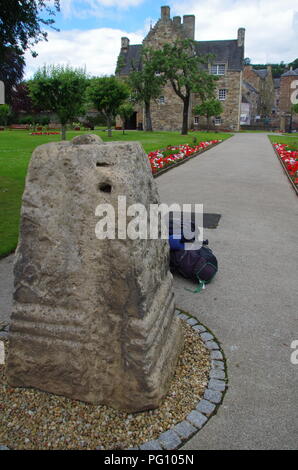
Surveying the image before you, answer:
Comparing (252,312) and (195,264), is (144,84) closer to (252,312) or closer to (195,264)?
(195,264)

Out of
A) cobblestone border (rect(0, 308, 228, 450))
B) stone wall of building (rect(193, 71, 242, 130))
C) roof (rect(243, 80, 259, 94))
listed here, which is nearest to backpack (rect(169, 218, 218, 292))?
cobblestone border (rect(0, 308, 228, 450))

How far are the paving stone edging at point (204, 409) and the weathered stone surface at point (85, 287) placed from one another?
0.91 ft

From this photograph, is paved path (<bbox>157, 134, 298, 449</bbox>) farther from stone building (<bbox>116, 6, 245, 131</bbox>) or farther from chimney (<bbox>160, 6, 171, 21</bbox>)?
chimney (<bbox>160, 6, 171, 21</bbox>)

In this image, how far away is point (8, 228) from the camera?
7340 millimetres

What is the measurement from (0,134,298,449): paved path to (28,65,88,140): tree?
19.4m

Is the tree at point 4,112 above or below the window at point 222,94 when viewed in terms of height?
below

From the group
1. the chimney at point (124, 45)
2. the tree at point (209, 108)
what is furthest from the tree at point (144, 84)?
the chimney at point (124, 45)

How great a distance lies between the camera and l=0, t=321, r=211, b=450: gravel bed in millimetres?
2664

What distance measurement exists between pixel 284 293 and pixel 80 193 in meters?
3.52

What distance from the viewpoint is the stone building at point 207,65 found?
155 ft

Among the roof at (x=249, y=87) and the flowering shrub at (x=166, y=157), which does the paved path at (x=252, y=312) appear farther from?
the roof at (x=249, y=87)

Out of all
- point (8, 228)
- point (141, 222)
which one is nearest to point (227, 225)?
point (8, 228)

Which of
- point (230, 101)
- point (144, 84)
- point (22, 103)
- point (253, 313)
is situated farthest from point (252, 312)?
point (22, 103)
